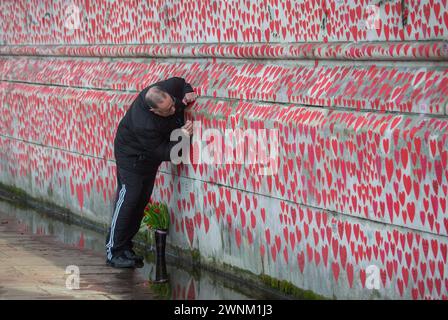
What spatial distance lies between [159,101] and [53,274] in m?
1.62

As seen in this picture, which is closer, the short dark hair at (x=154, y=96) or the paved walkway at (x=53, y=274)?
the paved walkway at (x=53, y=274)

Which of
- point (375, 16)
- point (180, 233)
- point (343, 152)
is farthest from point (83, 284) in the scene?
point (375, 16)

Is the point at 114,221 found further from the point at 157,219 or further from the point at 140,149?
the point at 140,149

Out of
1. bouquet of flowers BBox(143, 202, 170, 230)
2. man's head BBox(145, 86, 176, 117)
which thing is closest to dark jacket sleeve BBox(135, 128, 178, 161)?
man's head BBox(145, 86, 176, 117)

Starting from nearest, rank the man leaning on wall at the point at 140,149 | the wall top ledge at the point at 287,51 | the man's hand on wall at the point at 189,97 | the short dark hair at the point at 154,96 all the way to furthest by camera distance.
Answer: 1. the wall top ledge at the point at 287,51
2. the short dark hair at the point at 154,96
3. the man leaning on wall at the point at 140,149
4. the man's hand on wall at the point at 189,97

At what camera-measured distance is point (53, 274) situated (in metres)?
10.3

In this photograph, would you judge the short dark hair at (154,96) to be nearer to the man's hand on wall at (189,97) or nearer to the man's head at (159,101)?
the man's head at (159,101)

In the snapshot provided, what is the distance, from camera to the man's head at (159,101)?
394 inches

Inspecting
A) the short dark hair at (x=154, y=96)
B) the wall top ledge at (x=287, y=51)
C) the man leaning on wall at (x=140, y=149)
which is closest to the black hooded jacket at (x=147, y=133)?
the man leaning on wall at (x=140, y=149)

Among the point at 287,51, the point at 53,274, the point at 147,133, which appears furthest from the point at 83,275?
the point at 287,51

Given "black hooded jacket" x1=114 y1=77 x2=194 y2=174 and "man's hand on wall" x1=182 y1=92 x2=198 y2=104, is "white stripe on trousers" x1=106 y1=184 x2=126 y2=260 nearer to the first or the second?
"black hooded jacket" x1=114 y1=77 x2=194 y2=174

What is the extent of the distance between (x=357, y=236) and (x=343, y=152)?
1.80 ft

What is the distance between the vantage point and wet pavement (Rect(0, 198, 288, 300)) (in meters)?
9.48

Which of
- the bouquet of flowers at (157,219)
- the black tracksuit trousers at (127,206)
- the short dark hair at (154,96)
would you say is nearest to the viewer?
the short dark hair at (154,96)
